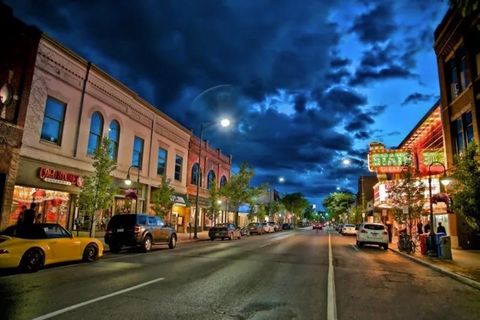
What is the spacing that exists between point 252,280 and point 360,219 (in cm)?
7321

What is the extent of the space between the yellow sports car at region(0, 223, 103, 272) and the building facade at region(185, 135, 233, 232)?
22.0m

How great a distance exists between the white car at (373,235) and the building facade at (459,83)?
14.8 ft

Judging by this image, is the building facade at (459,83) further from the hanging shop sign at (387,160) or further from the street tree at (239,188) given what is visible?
the street tree at (239,188)

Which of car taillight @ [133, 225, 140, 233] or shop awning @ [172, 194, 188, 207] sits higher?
shop awning @ [172, 194, 188, 207]

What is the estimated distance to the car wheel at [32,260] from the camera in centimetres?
1123

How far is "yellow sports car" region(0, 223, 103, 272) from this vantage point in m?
10.9

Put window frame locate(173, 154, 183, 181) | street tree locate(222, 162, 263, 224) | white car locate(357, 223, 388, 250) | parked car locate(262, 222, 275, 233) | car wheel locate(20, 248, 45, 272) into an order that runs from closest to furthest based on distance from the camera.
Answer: car wheel locate(20, 248, 45, 272)
white car locate(357, 223, 388, 250)
window frame locate(173, 154, 183, 181)
street tree locate(222, 162, 263, 224)
parked car locate(262, 222, 275, 233)

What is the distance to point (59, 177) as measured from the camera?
21422 mm

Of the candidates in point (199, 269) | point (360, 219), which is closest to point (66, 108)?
point (199, 269)

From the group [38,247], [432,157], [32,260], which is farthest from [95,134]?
[432,157]

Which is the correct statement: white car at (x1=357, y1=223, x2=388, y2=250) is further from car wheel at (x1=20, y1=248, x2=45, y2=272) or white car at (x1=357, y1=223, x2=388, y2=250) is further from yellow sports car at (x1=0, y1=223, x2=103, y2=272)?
car wheel at (x1=20, y1=248, x2=45, y2=272)

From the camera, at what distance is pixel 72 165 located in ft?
74.4

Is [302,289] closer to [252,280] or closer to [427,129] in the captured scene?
[252,280]

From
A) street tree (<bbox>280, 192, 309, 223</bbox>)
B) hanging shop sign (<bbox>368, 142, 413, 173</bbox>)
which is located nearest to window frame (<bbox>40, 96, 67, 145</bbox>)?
hanging shop sign (<bbox>368, 142, 413, 173</bbox>)
